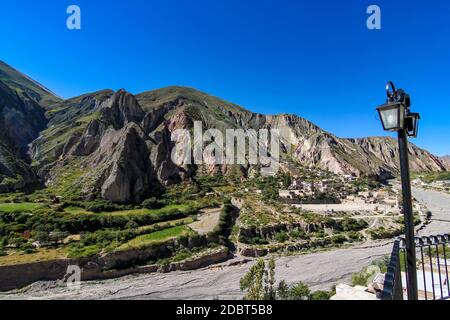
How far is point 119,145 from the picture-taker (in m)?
56.1

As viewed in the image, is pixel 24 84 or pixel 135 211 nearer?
pixel 135 211

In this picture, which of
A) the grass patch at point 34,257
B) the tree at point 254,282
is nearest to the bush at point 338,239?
the tree at point 254,282

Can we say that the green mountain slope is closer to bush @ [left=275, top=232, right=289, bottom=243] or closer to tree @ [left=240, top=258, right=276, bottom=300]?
bush @ [left=275, top=232, right=289, bottom=243]

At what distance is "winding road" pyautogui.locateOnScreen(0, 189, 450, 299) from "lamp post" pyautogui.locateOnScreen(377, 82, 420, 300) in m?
20.8

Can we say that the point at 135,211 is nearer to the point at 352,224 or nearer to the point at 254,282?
the point at 254,282

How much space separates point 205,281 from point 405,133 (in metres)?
25.8

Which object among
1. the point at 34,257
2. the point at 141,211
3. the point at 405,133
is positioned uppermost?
the point at 405,133

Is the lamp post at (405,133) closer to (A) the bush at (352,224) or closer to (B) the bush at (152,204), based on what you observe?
(A) the bush at (352,224)

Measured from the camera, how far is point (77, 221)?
35906 millimetres

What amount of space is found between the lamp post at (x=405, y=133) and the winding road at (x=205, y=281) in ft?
68.3

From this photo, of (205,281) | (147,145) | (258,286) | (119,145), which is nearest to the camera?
(258,286)

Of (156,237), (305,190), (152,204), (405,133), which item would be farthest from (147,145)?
(405,133)
